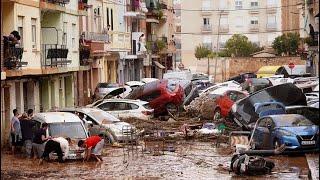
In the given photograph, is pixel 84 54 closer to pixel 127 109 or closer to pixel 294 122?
pixel 127 109

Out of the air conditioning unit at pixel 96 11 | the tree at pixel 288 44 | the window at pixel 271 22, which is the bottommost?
the tree at pixel 288 44

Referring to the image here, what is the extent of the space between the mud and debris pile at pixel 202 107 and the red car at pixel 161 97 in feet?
2.49

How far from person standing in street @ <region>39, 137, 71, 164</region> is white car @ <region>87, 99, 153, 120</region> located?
11.9 m

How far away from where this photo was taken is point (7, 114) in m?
31.1

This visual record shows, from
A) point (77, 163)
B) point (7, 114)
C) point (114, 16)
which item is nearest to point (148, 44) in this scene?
point (114, 16)

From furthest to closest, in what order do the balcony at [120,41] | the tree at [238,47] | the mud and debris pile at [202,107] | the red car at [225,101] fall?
the tree at [238,47] < the balcony at [120,41] < the mud and debris pile at [202,107] < the red car at [225,101]

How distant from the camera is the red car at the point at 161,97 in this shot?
129 feet

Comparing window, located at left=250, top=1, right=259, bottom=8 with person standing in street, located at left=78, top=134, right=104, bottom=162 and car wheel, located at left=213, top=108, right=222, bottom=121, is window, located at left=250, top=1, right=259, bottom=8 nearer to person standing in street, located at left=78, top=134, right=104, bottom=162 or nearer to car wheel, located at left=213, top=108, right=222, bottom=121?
car wheel, located at left=213, top=108, right=222, bottom=121

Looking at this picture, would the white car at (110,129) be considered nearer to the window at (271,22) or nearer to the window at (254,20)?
the window at (271,22)

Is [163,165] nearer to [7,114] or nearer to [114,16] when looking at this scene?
[7,114]

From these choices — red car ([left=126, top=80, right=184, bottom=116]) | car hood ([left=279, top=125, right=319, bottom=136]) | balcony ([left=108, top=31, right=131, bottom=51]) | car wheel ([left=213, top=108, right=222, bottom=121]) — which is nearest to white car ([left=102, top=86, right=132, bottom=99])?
red car ([left=126, top=80, right=184, bottom=116])

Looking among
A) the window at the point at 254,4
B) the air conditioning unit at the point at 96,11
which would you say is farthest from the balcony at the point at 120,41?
the window at the point at 254,4

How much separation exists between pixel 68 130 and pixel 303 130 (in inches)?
291

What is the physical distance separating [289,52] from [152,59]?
82.6 ft
